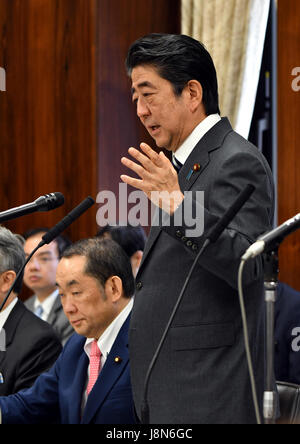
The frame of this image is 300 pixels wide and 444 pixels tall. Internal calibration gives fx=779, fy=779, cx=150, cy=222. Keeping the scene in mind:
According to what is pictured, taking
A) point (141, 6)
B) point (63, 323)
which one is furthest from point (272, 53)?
point (63, 323)

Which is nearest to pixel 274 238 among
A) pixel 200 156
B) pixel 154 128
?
pixel 200 156

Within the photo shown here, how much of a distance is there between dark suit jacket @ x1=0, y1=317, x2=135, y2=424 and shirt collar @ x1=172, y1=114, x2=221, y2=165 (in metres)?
0.75

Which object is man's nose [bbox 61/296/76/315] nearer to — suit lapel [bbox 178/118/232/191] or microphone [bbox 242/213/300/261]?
suit lapel [bbox 178/118/232/191]

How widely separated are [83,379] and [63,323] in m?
1.97

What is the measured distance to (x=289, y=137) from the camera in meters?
3.98

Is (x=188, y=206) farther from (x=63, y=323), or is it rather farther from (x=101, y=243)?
→ (x=63, y=323)

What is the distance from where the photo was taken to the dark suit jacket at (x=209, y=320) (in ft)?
6.44

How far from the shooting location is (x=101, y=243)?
280 cm

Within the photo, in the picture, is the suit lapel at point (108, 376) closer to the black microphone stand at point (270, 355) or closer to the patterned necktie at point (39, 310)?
the black microphone stand at point (270, 355)

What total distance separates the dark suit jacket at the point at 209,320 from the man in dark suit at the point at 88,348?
18.4 inches

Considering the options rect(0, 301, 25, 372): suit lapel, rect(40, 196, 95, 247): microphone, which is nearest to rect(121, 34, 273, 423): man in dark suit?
rect(40, 196, 95, 247): microphone

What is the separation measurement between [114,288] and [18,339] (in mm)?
598

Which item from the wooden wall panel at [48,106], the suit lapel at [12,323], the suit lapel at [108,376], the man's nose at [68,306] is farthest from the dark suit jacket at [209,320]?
the wooden wall panel at [48,106]
